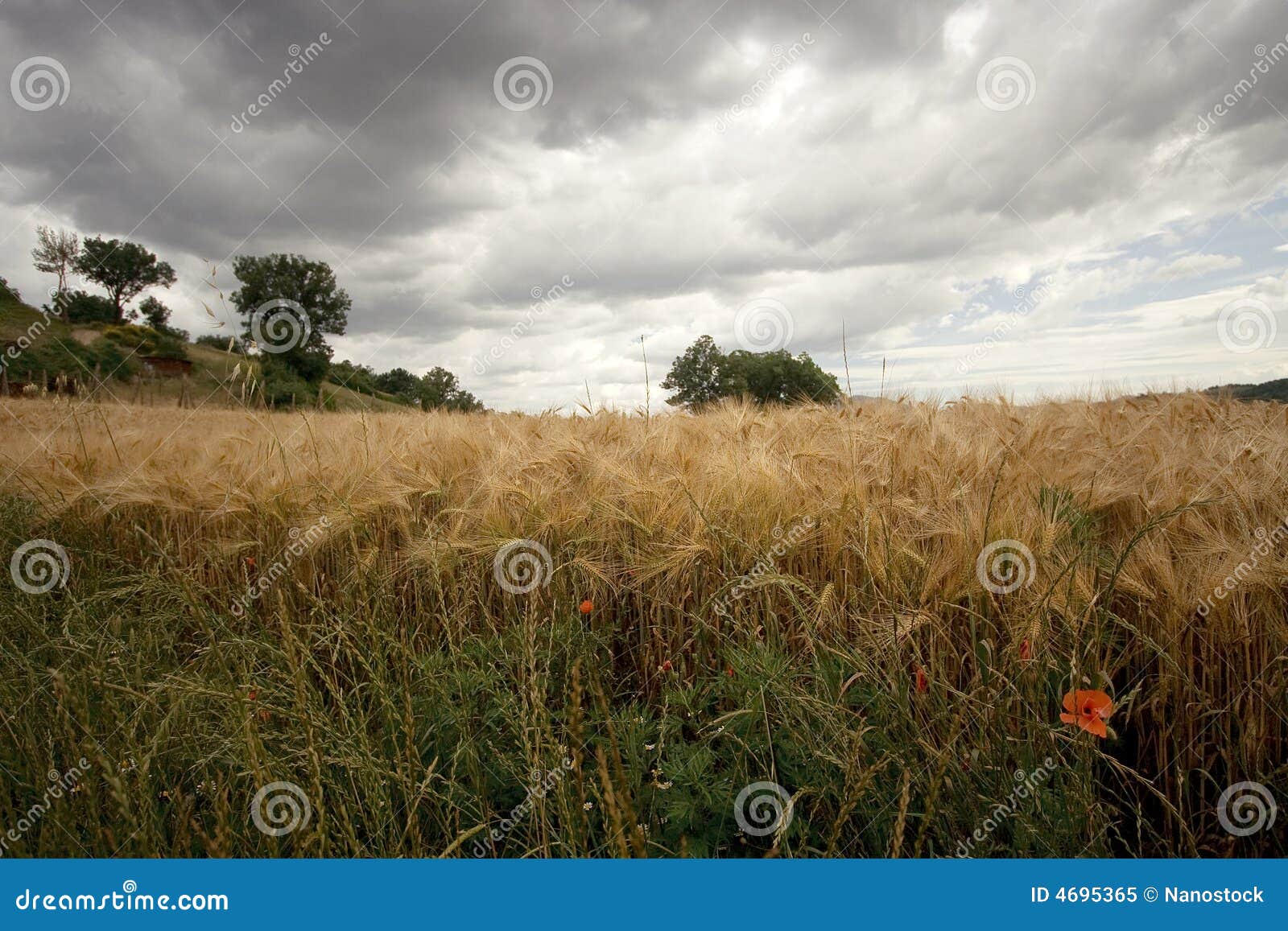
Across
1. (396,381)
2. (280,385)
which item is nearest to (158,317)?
(396,381)

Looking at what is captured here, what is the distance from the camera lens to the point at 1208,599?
1778 millimetres

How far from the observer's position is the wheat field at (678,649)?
1458 mm

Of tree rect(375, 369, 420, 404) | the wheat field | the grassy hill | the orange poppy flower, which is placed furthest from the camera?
tree rect(375, 369, 420, 404)

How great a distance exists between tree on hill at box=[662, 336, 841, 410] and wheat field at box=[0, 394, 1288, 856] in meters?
3.15

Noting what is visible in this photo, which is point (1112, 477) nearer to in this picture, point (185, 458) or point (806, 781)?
point (806, 781)

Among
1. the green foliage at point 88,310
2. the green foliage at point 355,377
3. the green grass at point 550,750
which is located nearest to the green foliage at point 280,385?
the green foliage at point 355,377

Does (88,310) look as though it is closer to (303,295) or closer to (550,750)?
(303,295)

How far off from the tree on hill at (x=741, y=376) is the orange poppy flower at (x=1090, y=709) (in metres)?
4.34

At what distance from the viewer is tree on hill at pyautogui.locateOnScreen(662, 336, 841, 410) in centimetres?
1432

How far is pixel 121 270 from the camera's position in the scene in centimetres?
3534

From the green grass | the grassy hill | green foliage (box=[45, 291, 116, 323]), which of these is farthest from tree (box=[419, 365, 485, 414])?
green foliage (box=[45, 291, 116, 323])

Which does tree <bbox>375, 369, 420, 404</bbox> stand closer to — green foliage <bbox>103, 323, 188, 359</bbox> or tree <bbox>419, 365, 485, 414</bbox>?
tree <bbox>419, 365, 485, 414</bbox>

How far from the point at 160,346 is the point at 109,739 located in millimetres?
35057

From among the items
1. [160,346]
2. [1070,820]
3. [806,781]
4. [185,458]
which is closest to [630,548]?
[806,781]
